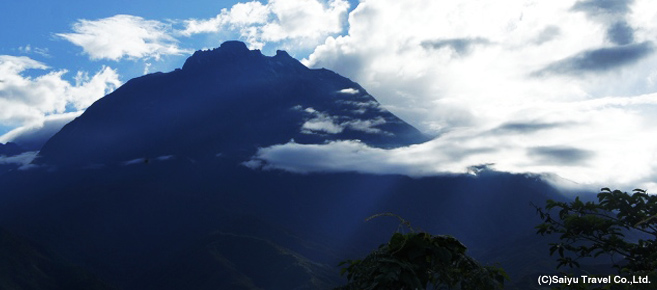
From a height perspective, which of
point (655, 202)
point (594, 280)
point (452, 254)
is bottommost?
point (594, 280)

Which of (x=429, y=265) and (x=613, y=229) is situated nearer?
(x=429, y=265)

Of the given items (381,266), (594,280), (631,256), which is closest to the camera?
(381,266)

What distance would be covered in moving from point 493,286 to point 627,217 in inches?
496

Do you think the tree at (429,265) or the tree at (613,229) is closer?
the tree at (429,265)

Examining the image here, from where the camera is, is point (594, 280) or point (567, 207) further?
point (567, 207)

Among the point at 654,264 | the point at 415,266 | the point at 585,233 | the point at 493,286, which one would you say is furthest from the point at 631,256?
the point at 415,266

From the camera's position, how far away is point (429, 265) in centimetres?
1417

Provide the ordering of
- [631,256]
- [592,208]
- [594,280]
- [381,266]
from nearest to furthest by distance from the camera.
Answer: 1. [381,266]
2. [594,280]
3. [631,256]
4. [592,208]

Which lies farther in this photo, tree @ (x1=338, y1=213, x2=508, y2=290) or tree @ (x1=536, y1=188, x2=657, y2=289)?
tree @ (x1=536, y1=188, x2=657, y2=289)

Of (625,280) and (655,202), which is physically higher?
(655,202)

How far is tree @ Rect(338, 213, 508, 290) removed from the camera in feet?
45.3

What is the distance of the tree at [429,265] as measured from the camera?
13.8 meters

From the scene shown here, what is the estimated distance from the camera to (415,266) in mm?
13820

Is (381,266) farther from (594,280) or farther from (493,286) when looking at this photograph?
(594,280)
